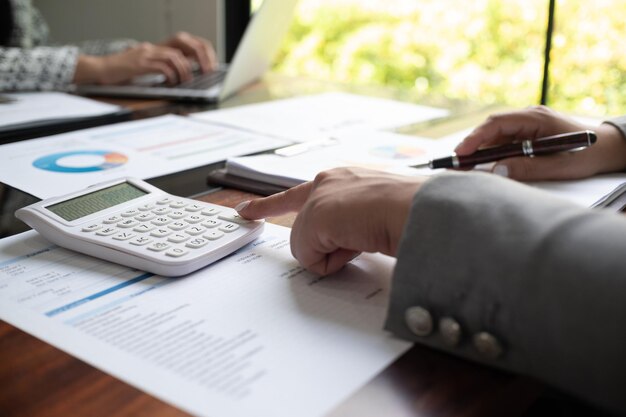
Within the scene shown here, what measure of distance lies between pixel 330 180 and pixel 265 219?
12 cm

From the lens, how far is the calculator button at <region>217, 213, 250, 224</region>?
670mm

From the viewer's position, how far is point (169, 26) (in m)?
2.50

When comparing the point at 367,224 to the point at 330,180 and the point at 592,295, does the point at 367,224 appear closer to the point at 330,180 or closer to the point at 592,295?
the point at 330,180

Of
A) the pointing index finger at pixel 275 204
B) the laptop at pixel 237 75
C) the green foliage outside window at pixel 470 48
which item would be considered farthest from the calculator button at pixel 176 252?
the green foliage outside window at pixel 470 48

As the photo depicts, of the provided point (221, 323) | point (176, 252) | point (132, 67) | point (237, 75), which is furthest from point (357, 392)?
point (132, 67)

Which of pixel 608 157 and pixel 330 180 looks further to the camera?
pixel 608 157

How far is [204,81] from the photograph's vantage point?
4.98 ft

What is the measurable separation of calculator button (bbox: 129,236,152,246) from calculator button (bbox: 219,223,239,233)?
2.9 inches

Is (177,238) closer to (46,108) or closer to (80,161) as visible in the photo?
(80,161)

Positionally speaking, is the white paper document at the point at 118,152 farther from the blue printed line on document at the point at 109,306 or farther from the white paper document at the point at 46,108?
the blue printed line on document at the point at 109,306

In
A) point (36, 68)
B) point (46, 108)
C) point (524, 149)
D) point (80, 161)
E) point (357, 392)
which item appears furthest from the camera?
point (36, 68)

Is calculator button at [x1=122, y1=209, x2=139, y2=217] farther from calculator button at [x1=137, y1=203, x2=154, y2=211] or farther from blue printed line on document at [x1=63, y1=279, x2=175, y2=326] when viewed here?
blue printed line on document at [x1=63, y1=279, x2=175, y2=326]

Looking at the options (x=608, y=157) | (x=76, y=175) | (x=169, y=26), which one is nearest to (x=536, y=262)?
(x=608, y=157)

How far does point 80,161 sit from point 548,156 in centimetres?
63
